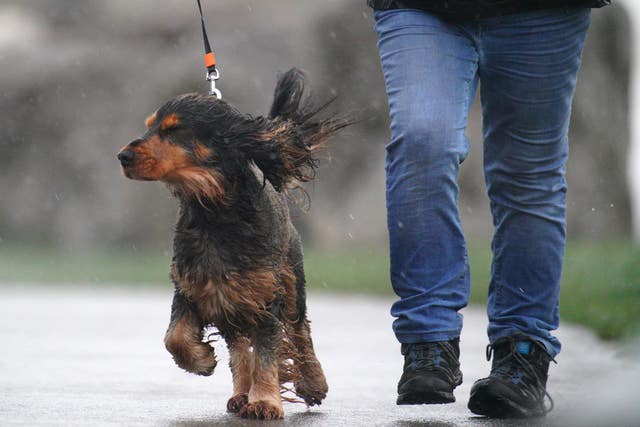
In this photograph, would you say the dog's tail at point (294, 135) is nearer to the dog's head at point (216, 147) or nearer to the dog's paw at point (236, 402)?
the dog's head at point (216, 147)

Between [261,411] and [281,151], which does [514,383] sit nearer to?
[261,411]

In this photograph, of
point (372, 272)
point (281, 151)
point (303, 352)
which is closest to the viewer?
point (281, 151)

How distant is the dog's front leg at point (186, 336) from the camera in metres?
4.70

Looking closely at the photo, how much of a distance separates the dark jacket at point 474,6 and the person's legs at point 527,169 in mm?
33

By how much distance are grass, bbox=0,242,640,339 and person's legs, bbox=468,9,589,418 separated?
9.86ft

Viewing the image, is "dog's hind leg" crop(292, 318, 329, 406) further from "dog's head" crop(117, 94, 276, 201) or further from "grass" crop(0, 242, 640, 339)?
"grass" crop(0, 242, 640, 339)

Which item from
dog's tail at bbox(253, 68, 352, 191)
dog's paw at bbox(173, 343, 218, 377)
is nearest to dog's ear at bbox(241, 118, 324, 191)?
dog's tail at bbox(253, 68, 352, 191)

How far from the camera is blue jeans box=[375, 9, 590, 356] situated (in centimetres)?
450

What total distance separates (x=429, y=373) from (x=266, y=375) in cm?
65

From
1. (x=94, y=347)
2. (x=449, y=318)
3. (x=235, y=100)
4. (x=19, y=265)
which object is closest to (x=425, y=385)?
(x=449, y=318)

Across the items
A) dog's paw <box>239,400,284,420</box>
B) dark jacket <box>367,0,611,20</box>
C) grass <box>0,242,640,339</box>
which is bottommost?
dog's paw <box>239,400,284,420</box>

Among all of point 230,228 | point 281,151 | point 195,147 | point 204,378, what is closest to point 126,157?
point 195,147

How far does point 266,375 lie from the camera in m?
4.70

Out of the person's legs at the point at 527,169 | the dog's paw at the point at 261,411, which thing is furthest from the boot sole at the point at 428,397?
the dog's paw at the point at 261,411
